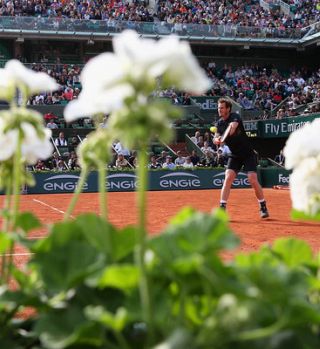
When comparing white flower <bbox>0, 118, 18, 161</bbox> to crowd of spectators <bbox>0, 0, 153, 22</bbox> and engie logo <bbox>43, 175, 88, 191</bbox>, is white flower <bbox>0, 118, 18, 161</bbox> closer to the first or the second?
engie logo <bbox>43, 175, 88, 191</bbox>

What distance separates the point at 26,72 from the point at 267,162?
24.5 metres

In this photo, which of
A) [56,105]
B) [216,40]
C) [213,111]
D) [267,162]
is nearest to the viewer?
[267,162]

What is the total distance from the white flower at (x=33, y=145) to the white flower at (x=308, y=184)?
702 mm

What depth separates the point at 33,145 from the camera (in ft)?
5.58

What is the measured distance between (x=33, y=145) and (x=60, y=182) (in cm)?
1867

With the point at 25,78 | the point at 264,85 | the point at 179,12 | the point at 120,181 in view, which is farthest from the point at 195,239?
the point at 179,12

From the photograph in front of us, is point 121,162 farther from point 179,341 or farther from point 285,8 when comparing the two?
point 285,8

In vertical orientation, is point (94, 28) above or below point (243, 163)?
above

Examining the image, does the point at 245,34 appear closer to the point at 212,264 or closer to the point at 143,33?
the point at 143,33

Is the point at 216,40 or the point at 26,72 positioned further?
the point at 216,40

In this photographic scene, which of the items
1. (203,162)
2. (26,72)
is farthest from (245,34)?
(26,72)

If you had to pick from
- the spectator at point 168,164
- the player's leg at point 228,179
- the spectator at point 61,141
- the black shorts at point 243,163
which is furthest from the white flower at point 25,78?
the spectator at point 61,141

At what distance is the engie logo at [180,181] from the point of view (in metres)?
21.3

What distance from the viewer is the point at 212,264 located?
1274mm
